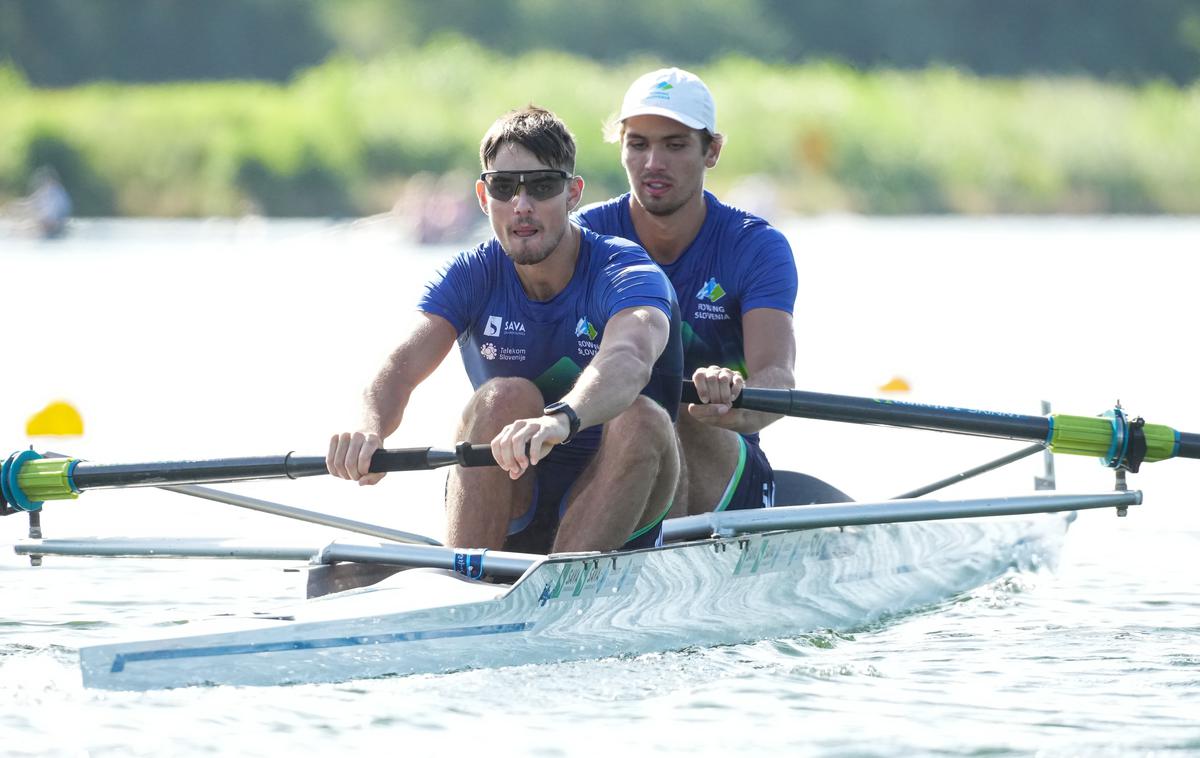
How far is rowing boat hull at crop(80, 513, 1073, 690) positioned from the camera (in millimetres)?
4559

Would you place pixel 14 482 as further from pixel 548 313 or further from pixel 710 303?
pixel 710 303

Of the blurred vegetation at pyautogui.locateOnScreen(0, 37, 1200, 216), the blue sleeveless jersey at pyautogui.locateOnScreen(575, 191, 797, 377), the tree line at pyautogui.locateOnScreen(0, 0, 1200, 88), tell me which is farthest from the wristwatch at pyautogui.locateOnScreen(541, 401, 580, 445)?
the tree line at pyautogui.locateOnScreen(0, 0, 1200, 88)

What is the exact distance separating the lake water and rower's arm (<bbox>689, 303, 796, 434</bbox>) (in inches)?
29.0

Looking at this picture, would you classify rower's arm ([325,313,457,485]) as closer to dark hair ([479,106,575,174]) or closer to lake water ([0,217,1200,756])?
lake water ([0,217,1200,756])

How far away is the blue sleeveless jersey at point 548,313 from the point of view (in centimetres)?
539

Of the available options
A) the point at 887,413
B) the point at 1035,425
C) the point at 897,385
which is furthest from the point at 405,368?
the point at 897,385

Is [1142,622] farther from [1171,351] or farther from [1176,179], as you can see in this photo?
[1176,179]

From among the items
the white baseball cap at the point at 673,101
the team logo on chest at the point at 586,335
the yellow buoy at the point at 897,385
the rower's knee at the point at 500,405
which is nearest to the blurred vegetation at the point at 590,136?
the yellow buoy at the point at 897,385

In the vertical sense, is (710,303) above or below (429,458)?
above

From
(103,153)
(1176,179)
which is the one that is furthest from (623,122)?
(1176,179)

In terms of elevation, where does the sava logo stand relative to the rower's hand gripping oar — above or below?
above

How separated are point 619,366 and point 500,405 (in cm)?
41

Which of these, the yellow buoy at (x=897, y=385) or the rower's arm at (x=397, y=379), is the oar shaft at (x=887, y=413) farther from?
the yellow buoy at (x=897, y=385)

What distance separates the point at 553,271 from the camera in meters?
5.37
